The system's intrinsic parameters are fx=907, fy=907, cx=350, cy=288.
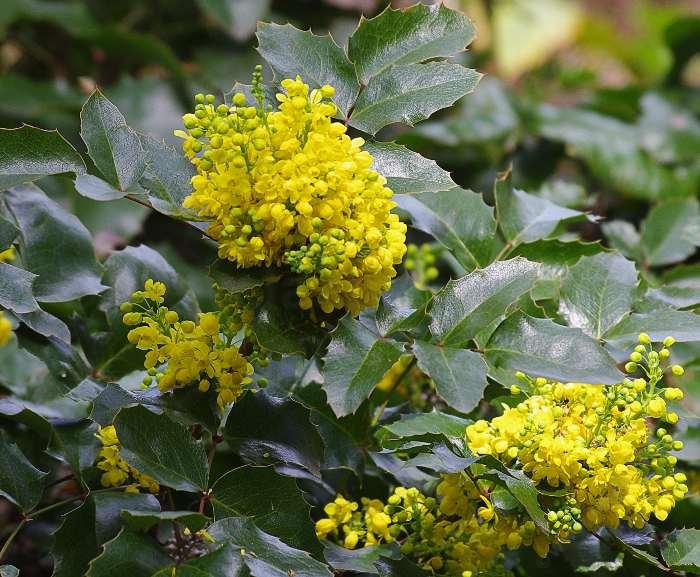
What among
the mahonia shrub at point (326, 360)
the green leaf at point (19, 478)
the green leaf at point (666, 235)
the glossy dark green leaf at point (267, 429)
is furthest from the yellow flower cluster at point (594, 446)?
the green leaf at point (666, 235)

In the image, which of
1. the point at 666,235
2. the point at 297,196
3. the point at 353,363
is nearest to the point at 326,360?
the point at 353,363

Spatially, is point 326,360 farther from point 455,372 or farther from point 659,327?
point 659,327

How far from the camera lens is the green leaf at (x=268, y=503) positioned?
0.67 metres

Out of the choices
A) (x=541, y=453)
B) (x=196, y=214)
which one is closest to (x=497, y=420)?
(x=541, y=453)

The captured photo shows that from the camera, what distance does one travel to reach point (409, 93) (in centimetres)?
75

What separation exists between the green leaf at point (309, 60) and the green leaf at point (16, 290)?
27 centimetres

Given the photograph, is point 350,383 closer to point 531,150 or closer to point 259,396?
point 259,396

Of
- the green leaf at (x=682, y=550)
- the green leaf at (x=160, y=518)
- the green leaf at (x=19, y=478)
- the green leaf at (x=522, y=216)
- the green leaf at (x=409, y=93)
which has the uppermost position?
the green leaf at (x=409, y=93)

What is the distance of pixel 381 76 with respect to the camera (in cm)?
77

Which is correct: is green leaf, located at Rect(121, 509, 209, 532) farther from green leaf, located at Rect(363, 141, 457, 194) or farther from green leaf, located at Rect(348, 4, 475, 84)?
green leaf, located at Rect(348, 4, 475, 84)

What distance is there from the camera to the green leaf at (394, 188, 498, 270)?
2.89 feet

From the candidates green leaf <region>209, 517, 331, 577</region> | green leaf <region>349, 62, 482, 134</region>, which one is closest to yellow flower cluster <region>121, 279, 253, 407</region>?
green leaf <region>209, 517, 331, 577</region>

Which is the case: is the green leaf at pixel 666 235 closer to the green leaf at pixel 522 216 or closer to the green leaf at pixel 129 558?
the green leaf at pixel 522 216

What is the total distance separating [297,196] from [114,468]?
29 cm
